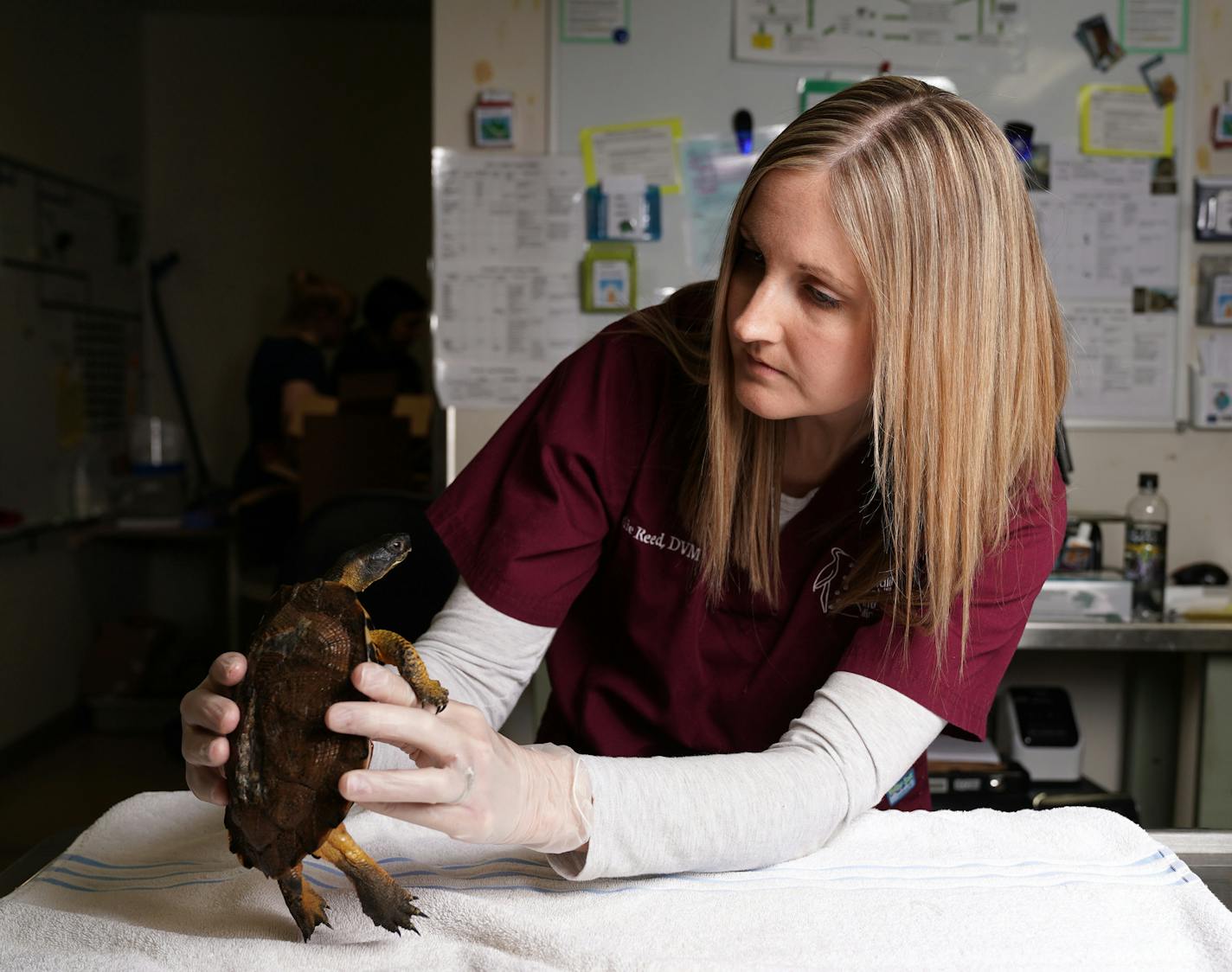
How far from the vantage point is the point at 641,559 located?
46.9 inches

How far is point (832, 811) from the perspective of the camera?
37.3 inches

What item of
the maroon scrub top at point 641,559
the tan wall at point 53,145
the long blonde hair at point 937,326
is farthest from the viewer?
the tan wall at point 53,145

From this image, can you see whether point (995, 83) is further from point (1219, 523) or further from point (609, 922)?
point (609, 922)

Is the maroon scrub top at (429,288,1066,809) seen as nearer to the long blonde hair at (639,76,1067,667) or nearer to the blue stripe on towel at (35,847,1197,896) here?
the long blonde hair at (639,76,1067,667)

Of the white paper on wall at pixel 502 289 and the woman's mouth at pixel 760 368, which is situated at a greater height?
the white paper on wall at pixel 502 289

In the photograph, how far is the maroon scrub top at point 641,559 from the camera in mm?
1149

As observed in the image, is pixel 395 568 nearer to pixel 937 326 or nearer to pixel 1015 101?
pixel 937 326

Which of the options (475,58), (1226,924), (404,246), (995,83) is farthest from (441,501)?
(404,246)

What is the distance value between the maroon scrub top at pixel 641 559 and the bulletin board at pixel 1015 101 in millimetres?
1598

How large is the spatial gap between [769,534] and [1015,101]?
6.74 feet

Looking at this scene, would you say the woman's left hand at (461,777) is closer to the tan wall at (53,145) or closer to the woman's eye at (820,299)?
the woman's eye at (820,299)

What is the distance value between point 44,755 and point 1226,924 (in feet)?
13.4

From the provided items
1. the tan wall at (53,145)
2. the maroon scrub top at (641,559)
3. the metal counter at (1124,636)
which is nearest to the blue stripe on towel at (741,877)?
the maroon scrub top at (641,559)

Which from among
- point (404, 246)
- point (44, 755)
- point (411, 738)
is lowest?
point (44, 755)
